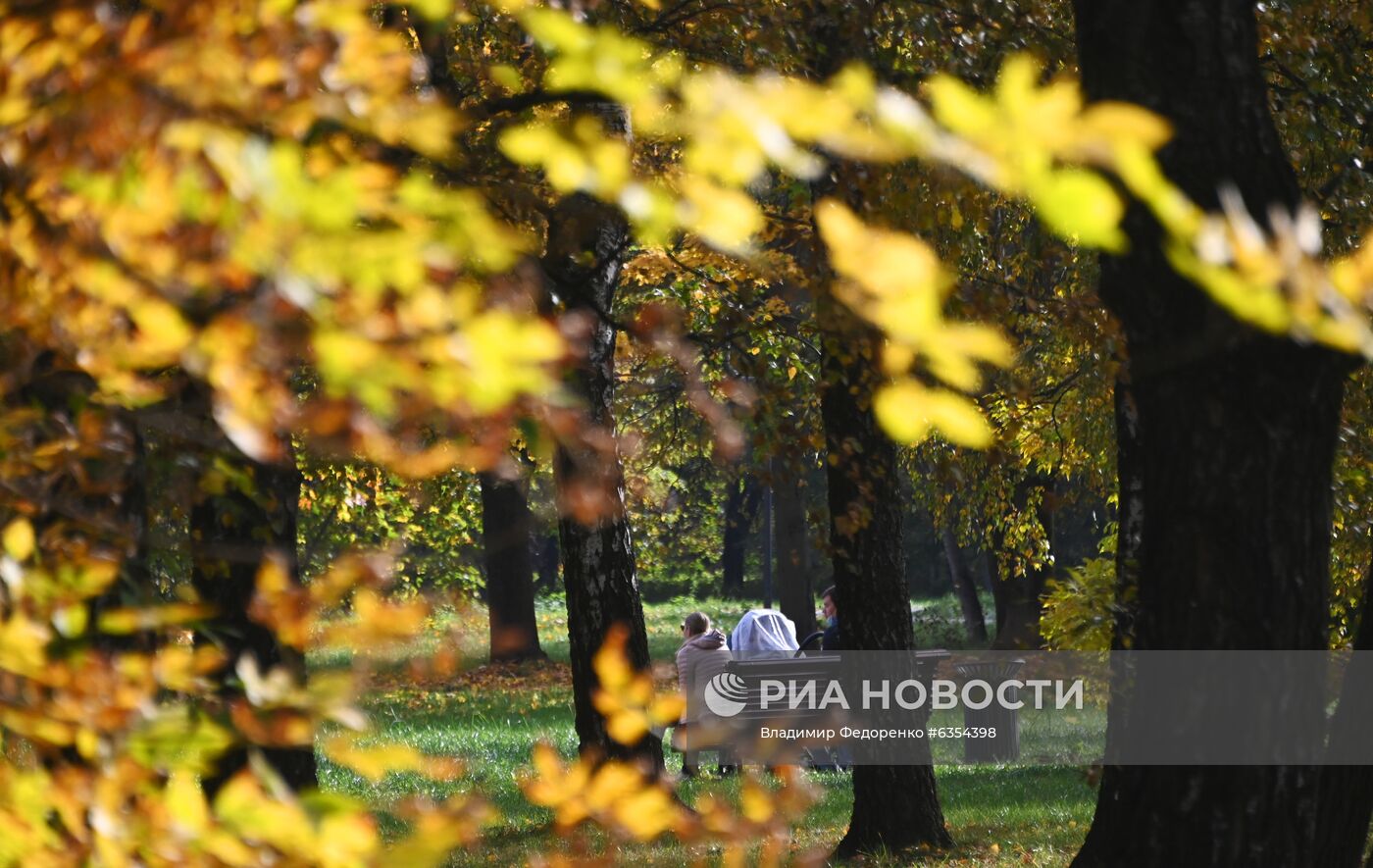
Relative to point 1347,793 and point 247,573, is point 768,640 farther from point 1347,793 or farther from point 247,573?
point 1347,793

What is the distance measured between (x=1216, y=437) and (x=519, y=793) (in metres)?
9.62

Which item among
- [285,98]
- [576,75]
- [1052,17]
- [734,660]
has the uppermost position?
[1052,17]

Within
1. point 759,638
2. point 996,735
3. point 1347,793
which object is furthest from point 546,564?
point 1347,793

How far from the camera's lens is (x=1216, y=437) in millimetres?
3709

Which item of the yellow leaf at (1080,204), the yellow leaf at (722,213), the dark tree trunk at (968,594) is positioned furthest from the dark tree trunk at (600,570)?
the dark tree trunk at (968,594)

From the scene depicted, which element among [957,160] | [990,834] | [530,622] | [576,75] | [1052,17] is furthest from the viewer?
→ [530,622]

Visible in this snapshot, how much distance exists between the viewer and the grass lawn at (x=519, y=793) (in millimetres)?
8977

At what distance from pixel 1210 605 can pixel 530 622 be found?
22.6m

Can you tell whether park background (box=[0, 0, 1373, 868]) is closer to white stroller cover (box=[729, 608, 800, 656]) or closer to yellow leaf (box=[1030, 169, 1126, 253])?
yellow leaf (box=[1030, 169, 1126, 253])

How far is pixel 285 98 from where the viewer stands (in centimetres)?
222

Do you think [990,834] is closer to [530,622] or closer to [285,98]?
[285,98]

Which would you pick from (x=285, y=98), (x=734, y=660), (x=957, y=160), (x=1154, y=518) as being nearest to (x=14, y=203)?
(x=285, y=98)

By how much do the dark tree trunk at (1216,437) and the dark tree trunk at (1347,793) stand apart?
1.14 m

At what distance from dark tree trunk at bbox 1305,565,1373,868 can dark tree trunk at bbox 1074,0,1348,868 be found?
114 centimetres
